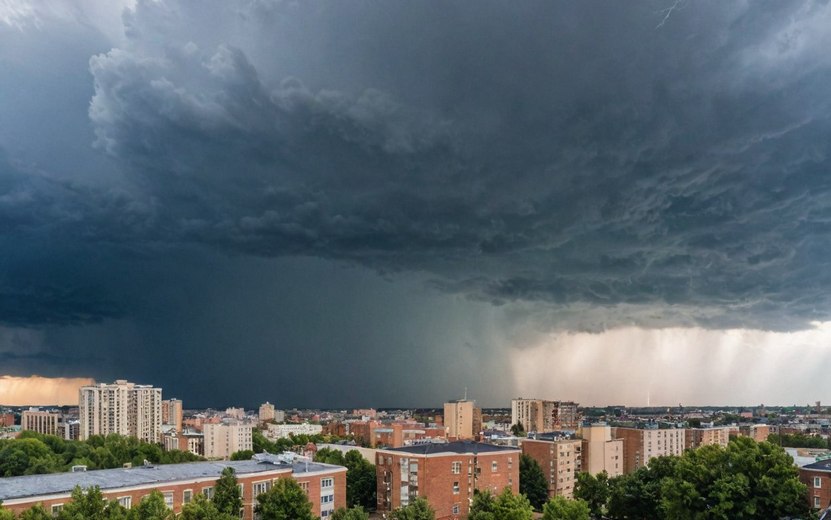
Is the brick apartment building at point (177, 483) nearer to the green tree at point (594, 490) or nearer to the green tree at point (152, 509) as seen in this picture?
the green tree at point (152, 509)

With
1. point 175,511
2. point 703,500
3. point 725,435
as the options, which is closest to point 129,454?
point 175,511

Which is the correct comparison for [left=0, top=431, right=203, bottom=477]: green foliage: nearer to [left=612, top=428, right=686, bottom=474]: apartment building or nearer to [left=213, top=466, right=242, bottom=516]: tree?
[left=213, top=466, right=242, bottom=516]: tree

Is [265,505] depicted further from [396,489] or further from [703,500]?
[703,500]

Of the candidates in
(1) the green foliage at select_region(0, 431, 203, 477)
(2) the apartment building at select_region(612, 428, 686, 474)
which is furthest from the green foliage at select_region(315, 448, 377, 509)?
(2) the apartment building at select_region(612, 428, 686, 474)

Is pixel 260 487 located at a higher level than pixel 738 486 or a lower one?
higher

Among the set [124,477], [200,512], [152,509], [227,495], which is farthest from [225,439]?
[200,512]

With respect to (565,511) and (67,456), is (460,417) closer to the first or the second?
(67,456)

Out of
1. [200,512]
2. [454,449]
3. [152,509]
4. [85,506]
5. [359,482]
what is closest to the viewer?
[85,506]

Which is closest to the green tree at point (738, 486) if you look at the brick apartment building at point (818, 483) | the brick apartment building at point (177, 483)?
the brick apartment building at point (818, 483)
